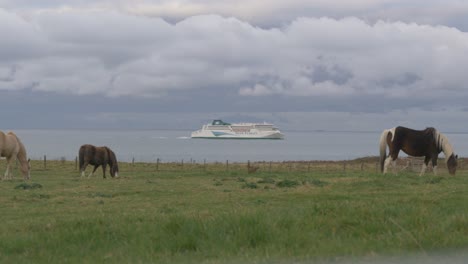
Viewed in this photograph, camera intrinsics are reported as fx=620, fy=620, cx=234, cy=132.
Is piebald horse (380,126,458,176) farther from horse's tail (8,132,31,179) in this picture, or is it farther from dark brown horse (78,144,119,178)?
horse's tail (8,132,31,179)

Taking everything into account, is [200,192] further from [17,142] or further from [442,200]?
[17,142]

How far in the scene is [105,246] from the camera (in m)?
7.85

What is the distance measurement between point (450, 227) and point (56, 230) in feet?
17.4

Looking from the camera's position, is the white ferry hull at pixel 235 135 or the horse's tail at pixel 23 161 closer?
the horse's tail at pixel 23 161

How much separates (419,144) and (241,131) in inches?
5251

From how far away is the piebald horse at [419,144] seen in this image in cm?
2553

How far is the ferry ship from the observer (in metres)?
160

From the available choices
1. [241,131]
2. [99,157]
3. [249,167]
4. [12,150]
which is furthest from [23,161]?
[241,131]

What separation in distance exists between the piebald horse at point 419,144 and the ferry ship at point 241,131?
434 feet

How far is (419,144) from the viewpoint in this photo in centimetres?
2562

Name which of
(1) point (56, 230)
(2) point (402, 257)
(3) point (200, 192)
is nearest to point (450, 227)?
(2) point (402, 257)

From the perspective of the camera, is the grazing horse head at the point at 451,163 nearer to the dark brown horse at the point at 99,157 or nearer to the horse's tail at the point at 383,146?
the horse's tail at the point at 383,146

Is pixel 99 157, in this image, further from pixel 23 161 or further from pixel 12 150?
pixel 12 150

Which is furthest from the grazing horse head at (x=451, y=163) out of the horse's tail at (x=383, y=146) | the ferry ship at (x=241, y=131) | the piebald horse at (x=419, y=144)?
the ferry ship at (x=241, y=131)
